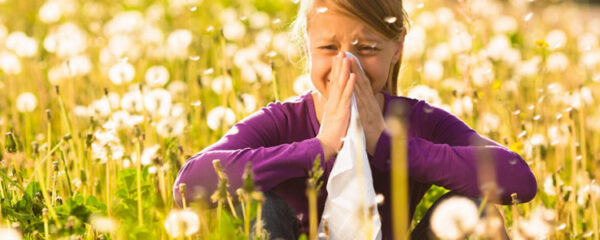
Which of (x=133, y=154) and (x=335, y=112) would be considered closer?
(x=335, y=112)

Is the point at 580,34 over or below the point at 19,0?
below

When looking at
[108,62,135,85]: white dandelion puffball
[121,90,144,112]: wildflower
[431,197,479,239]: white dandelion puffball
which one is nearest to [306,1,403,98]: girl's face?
[431,197,479,239]: white dandelion puffball

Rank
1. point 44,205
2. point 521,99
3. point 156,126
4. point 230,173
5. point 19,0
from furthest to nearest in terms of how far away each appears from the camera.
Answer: point 19,0, point 521,99, point 156,126, point 44,205, point 230,173

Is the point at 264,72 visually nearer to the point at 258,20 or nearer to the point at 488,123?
the point at 488,123

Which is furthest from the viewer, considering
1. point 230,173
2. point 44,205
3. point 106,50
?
point 106,50

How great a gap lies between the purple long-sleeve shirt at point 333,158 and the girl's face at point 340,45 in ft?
0.44

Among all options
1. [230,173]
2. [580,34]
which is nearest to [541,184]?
[230,173]

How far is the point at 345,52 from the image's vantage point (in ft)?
5.31

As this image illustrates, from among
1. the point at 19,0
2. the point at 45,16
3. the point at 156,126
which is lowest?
the point at 156,126

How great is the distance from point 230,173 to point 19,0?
4328 millimetres

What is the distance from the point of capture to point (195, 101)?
9.84 ft

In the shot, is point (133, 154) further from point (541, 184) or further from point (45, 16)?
point (45, 16)

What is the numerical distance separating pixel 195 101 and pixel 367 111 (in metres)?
1.52

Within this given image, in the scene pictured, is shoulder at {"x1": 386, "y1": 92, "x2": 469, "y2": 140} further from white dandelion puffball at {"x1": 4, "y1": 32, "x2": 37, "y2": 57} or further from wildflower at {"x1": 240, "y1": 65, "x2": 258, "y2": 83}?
white dandelion puffball at {"x1": 4, "y1": 32, "x2": 37, "y2": 57}
